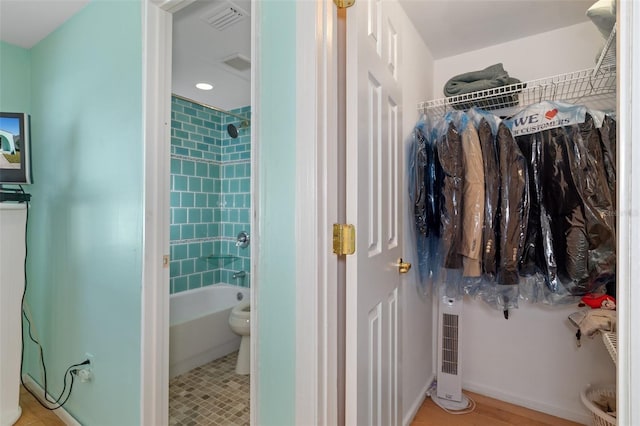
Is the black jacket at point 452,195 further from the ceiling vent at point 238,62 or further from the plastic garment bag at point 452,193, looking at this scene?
the ceiling vent at point 238,62

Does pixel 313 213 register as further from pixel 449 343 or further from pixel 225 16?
pixel 449 343

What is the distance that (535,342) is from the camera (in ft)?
6.34

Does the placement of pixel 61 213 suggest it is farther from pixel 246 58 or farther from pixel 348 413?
pixel 348 413

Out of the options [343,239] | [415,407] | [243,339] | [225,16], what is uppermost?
[225,16]

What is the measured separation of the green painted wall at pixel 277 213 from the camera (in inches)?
37.6

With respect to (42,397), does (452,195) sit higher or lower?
higher

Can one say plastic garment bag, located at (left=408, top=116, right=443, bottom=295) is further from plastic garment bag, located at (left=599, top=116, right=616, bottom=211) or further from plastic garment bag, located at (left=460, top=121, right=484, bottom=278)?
plastic garment bag, located at (left=599, top=116, right=616, bottom=211)

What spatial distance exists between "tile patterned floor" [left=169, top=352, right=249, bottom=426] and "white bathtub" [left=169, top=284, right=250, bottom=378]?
93 millimetres

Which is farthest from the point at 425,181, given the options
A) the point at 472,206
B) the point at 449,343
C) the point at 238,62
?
the point at 238,62

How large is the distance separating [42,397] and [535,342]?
10.3ft

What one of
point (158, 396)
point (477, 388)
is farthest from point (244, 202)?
point (477, 388)

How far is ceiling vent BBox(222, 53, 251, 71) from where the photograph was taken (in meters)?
2.23

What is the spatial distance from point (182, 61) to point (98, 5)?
67 centimetres

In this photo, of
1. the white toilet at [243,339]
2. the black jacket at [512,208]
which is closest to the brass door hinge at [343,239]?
the black jacket at [512,208]
